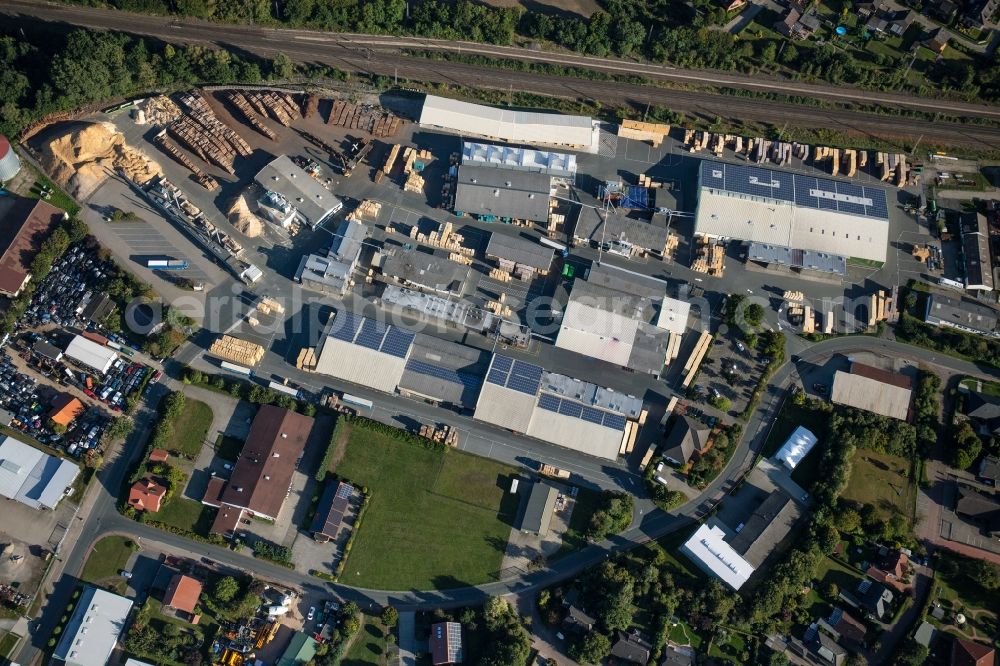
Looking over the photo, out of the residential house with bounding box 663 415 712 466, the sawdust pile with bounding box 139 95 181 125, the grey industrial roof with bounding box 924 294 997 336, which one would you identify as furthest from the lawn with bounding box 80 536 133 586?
the grey industrial roof with bounding box 924 294 997 336

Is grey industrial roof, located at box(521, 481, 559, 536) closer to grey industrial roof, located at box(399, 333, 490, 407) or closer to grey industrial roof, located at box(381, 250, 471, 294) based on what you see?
grey industrial roof, located at box(399, 333, 490, 407)

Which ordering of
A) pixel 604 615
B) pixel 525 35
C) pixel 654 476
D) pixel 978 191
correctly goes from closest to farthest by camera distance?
1. pixel 604 615
2. pixel 654 476
3. pixel 978 191
4. pixel 525 35

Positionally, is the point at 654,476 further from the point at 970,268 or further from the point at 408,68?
the point at 408,68

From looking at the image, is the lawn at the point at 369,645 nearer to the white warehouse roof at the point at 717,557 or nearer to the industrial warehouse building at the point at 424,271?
the white warehouse roof at the point at 717,557

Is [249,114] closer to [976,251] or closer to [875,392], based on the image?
[875,392]

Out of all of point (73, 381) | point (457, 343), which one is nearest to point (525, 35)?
point (457, 343)

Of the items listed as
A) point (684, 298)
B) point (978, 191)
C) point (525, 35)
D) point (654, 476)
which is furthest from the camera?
point (525, 35)
